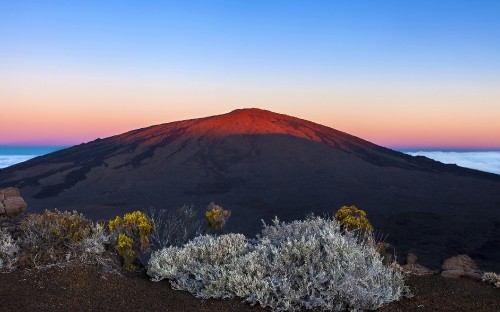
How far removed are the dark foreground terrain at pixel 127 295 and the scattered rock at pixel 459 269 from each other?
12.7 inches

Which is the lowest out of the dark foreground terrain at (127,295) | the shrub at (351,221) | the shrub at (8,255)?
the dark foreground terrain at (127,295)

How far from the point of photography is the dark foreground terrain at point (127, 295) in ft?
16.7

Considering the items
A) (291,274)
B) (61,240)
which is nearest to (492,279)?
(291,274)

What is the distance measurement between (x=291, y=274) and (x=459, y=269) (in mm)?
3362

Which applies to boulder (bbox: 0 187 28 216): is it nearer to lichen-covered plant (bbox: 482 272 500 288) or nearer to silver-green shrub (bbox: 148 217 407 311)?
silver-green shrub (bbox: 148 217 407 311)

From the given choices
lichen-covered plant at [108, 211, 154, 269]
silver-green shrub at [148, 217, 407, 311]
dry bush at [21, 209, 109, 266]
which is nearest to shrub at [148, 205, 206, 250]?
lichen-covered plant at [108, 211, 154, 269]

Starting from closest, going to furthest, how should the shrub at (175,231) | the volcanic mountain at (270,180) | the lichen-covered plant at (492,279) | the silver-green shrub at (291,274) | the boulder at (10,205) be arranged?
the silver-green shrub at (291,274), the lichen-covered plant at (492,279), the shrub at (175,231), the boulder at (10,205), the volcanic mountain at (270,180)

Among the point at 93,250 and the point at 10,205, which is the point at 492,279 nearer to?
the point at 93,250

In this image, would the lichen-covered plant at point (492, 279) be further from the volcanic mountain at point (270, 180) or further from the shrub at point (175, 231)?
the volcanic mountain at point (270, 180)

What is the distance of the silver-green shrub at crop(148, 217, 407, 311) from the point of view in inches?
199

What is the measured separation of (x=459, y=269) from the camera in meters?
7.13

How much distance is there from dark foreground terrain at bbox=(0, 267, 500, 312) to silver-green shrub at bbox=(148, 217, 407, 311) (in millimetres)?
170

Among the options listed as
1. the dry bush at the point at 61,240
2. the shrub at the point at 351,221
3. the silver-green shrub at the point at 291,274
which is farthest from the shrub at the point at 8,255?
the shrub at the point at 351,221

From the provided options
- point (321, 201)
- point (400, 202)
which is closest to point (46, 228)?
point (321, 201)
